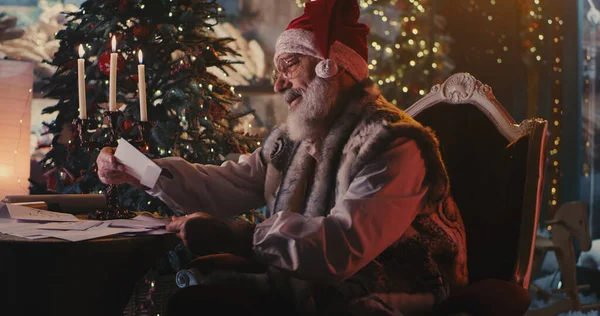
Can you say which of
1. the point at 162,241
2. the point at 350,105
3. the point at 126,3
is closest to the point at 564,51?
the point at 126,3

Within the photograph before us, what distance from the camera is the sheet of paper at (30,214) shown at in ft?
6.51

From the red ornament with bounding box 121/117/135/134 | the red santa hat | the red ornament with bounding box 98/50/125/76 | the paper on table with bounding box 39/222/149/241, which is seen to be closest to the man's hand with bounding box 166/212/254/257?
the paper on table with bounding box 39/222/149/241

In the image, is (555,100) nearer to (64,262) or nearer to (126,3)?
(126,3)

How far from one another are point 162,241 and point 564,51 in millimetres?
4795

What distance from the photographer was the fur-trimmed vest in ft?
6.15

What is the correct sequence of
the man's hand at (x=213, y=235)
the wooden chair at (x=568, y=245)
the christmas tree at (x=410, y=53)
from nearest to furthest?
the man's hand at (x=213, y=235)
the wooden chair at (x=568, y=245)
the christmas tree at (x=410, y=53)

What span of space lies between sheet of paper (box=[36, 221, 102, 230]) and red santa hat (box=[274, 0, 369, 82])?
0.78 m

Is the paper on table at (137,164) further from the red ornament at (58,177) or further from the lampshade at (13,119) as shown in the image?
the lampshade at (13,119)

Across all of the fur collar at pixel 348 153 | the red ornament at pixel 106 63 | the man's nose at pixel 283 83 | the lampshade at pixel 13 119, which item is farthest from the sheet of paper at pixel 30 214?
the lampshade at pixel 13 119

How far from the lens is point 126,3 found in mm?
3479

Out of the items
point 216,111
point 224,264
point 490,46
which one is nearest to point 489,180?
point 224,264

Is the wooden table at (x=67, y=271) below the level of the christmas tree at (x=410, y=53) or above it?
below

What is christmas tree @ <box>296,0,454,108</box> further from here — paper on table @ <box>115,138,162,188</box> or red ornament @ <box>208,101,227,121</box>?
paper on table @ <box>115,138,162,188</box>

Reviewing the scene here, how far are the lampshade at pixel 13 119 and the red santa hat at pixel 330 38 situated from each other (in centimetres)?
193
